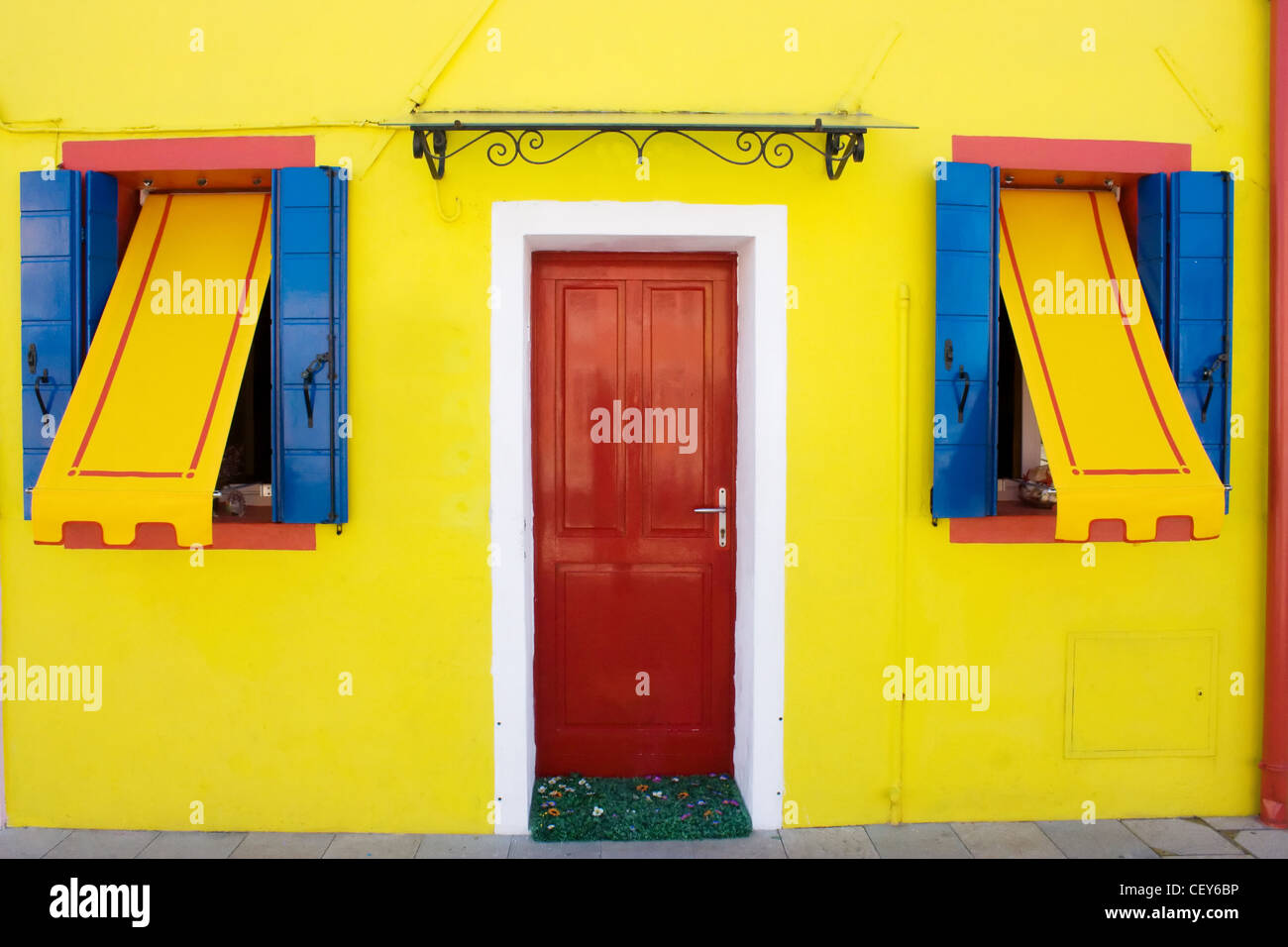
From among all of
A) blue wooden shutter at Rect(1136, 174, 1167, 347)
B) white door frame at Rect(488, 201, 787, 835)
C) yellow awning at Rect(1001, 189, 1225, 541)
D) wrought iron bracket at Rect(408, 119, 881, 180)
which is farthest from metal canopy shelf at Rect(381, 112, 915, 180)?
blue wooden shutter at Rect(1136, 174, 1167, 347)

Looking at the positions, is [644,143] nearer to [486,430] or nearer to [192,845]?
[486,430]

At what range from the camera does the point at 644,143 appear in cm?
376

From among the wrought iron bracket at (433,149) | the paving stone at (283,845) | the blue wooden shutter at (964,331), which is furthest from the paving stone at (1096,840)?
the wrought iron bracket at (433,149)

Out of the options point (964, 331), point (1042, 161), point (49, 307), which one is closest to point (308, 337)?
point (49, 307)

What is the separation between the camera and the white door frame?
3.98 m

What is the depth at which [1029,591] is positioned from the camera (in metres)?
4.15

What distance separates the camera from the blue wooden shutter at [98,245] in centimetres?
387

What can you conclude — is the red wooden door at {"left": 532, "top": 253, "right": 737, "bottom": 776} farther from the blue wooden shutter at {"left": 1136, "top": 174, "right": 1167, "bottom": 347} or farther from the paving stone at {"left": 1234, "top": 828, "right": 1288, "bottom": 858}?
the paving stone at {"left": 1234, "top": 828, "right": 1288, "bottom": 858}

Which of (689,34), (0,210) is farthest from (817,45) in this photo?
(0,210)

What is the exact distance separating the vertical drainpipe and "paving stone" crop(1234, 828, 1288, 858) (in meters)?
0.09

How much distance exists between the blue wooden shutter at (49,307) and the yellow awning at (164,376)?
15cm

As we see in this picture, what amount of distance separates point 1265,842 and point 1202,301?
2.54m

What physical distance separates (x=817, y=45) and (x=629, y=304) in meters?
1.48

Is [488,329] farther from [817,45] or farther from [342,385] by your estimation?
[817,45]
